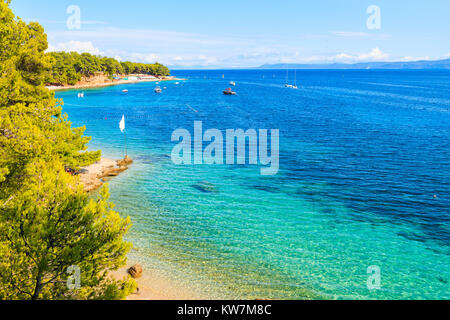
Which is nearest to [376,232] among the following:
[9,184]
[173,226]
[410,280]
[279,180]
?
[410,280]

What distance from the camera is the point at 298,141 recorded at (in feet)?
213

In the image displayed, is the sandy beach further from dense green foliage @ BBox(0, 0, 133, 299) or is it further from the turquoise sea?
dense green foliage @ BBox(0, 0, 133, 299)

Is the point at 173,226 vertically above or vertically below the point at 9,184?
below

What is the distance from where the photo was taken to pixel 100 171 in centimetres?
4469

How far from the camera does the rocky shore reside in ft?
130

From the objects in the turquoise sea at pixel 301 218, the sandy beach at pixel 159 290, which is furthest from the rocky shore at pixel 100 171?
the sandy beach at pixel 159 290

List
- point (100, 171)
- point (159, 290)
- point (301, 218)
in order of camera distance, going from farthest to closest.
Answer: point (100, 171) < point (301, 218) < point (159, 290)

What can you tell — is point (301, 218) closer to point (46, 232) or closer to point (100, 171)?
point (46, 232)

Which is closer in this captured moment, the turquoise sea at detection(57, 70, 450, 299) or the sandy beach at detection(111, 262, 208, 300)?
the sandy beach at detection(111, 262, 208, 300)

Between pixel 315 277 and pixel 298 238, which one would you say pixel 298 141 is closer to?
pixel 298 238

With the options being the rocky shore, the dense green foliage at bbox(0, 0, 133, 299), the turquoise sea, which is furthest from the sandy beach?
the rocky shore

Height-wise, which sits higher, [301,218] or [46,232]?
[46,232]

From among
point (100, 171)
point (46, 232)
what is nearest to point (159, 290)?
point (46, 232)
